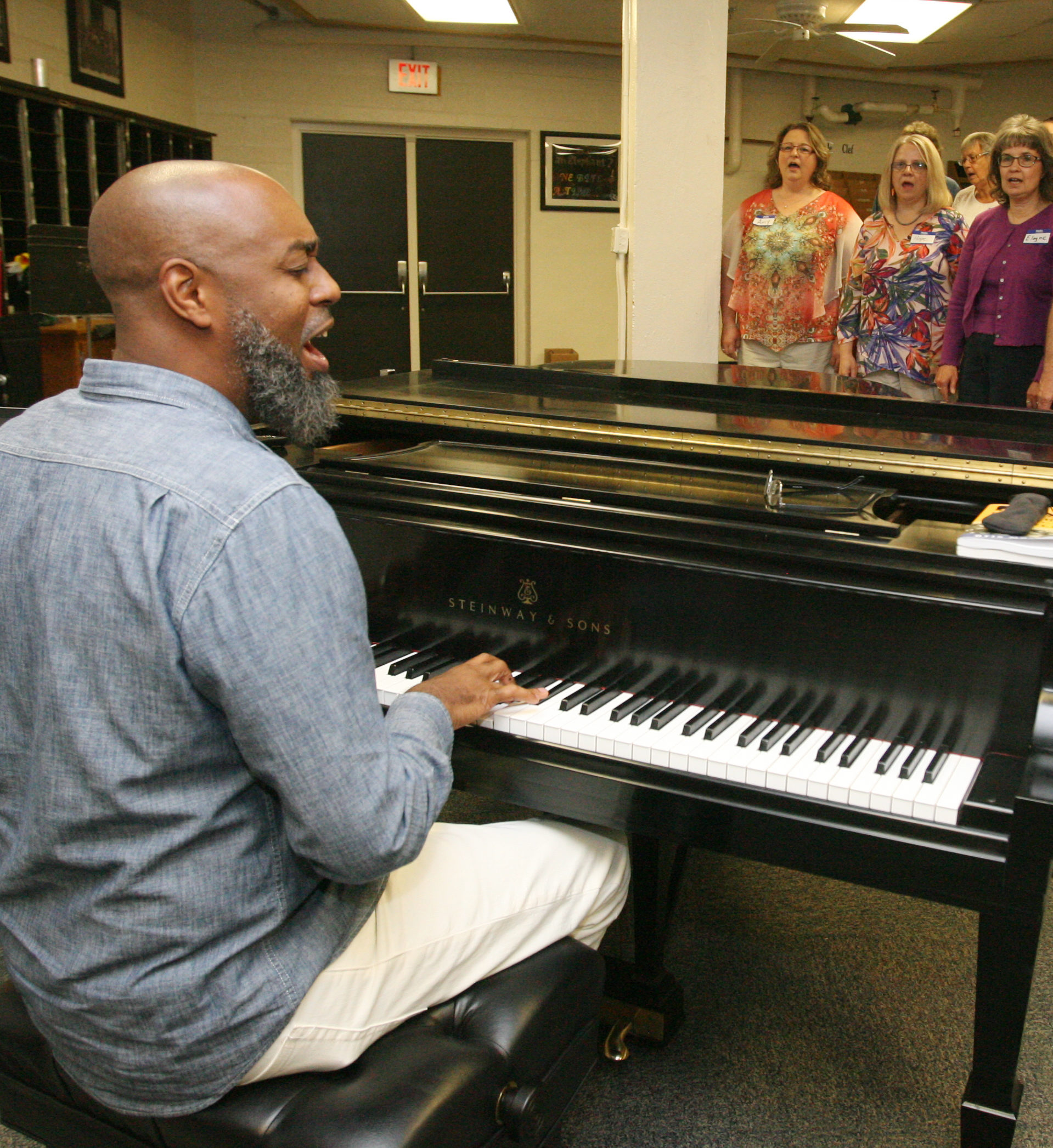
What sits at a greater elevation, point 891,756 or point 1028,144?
point 1028,144

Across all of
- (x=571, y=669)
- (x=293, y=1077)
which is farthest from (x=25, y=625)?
(x=571, y=669)

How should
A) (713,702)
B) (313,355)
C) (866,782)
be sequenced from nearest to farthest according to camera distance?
(313,355), (866,782), (713,702)

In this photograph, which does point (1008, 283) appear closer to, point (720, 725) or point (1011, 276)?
point (1011, 276)

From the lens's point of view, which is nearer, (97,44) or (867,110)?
(97,44)

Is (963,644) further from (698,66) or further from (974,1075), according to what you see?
(698,66)

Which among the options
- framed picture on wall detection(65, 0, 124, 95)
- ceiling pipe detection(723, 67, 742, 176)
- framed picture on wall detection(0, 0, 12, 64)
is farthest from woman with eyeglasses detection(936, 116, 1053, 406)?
ceiling pipe detection(723, 67, 742, 176)

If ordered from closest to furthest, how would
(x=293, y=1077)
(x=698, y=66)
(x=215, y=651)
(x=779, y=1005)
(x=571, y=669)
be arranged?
(x=215, y=651), (x=293, y=1077), (x=571, y=669), (x=779, y=1005), (x=698, y=66)

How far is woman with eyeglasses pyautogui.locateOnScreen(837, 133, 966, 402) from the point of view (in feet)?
13.6

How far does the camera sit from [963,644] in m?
1.38

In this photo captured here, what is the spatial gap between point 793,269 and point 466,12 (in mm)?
4463

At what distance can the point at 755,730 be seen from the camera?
1.48 meters

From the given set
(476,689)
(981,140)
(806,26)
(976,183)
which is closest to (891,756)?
(476,689)

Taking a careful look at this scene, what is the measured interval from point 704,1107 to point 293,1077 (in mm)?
947

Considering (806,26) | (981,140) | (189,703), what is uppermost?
(806,26)
